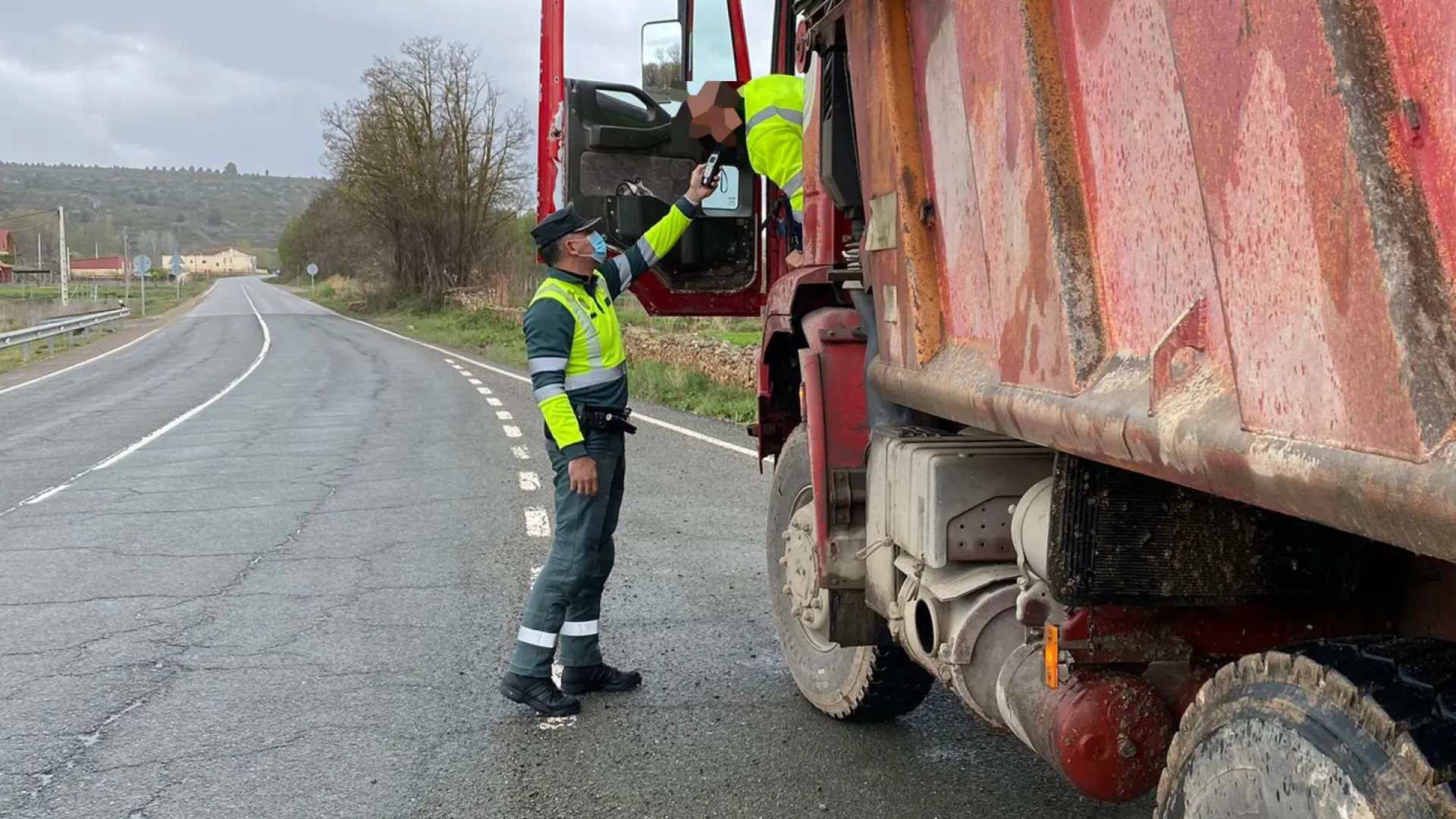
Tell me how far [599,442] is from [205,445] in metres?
8.14

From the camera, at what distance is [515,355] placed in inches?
969

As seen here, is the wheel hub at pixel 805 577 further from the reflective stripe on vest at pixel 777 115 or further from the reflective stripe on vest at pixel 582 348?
the reflective stripe on vest at pixel 777 115

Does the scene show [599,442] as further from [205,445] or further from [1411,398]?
[205,445]

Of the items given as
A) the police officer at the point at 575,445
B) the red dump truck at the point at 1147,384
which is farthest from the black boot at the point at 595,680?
the red dump truck at the point at 1147,384

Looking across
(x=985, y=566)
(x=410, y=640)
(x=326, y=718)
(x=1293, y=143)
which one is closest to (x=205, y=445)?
(x=410, y=640)

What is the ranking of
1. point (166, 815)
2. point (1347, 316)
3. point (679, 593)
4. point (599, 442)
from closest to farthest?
point (1347, 316) < point (166, 815) < point (599, 442) < point (679, 593)

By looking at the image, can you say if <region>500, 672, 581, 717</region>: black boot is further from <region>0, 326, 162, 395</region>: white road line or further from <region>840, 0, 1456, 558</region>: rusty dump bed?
<region>0, 326, 162, 395</region>: white road line

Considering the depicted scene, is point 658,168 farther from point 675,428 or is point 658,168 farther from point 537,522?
point 675,428

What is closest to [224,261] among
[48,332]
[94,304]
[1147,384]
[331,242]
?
[331,242]

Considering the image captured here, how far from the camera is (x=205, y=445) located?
11.4 m

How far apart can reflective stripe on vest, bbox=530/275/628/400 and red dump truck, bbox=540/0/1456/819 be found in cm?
88

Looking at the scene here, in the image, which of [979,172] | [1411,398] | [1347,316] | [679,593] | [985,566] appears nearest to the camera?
[1411,398]

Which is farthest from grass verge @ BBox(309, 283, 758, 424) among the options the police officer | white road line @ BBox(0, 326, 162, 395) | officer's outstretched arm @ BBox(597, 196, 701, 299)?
white road line @ BBox(0, 326, 162, 395)

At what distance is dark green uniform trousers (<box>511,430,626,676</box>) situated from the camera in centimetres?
441
